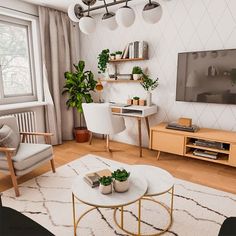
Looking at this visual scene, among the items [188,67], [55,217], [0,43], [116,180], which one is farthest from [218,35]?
[0,43]

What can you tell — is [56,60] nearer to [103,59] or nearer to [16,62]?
[16,62]

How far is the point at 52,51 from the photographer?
145 inches

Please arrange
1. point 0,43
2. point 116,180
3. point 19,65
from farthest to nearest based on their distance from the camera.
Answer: point 19,65 → point 0,43 → point 116,180

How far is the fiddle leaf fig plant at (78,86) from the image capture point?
12.7 ft

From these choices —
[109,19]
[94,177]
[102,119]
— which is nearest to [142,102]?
→ [102,119]

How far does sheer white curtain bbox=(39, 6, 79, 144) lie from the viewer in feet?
12.0

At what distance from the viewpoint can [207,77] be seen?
2992 mm

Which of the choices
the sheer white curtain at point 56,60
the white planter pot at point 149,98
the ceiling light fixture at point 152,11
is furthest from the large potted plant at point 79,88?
the ceiling light fixture at point 152,11

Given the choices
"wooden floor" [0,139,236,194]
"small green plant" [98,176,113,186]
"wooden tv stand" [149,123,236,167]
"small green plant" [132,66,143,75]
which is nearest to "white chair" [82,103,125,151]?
"wooden floor" [0,139,236,194]

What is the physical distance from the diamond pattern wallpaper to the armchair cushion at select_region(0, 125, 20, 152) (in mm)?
2044

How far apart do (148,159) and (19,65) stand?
2679mm

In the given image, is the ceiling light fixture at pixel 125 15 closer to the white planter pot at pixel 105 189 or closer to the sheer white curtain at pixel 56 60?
the white planter pot at pixel 105 189

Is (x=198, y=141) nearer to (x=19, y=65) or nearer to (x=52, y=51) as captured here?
(x=52, y=51)

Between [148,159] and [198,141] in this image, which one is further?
[148,159]
